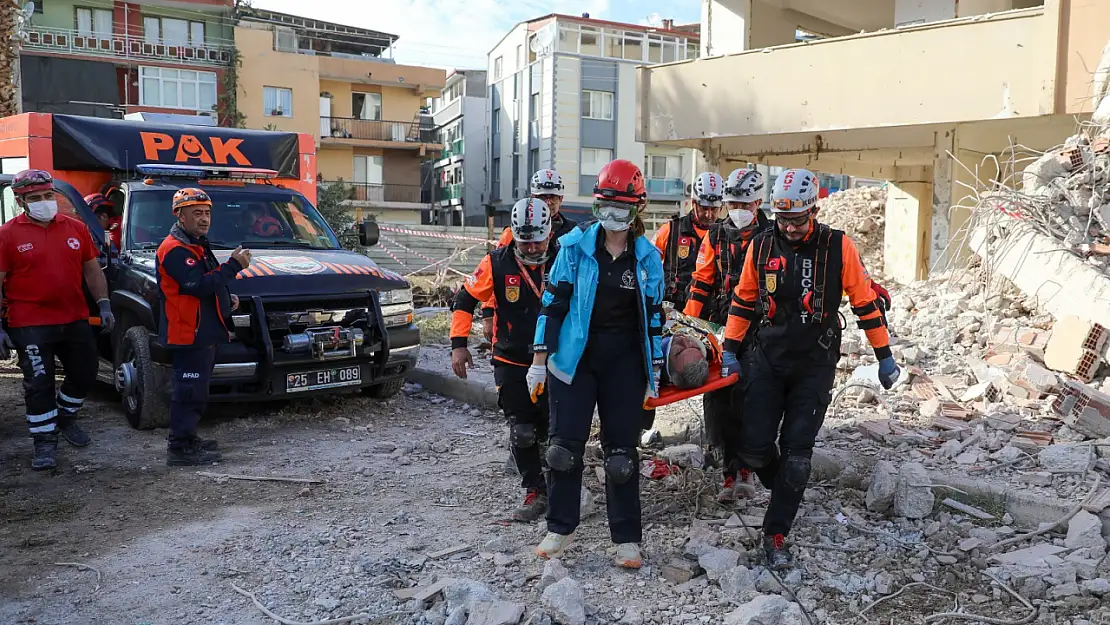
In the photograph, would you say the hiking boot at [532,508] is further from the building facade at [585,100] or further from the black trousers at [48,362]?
the building facade at [585,100]

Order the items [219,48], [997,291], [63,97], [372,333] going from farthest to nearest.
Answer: [219,48], [63,97], [997,291], [372,333]

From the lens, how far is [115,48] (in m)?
32.3

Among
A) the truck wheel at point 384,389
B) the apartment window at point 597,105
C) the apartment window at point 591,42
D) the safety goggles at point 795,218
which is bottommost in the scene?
the truck wheel at point 384,389

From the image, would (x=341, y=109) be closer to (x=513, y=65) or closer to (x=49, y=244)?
(x=513, y=65)

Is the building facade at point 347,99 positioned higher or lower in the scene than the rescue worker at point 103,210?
higher

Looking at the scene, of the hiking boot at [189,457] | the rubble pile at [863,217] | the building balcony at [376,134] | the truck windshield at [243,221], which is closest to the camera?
the hiking boot at [189,457]

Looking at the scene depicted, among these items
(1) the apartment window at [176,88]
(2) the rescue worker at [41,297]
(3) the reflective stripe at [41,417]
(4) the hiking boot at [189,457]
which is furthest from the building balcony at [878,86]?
(1) the apartment window at [176,88]

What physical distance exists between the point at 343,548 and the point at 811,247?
2834 mm

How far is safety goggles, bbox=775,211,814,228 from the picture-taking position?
4.19 m

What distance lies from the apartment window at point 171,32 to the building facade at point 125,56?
38mm

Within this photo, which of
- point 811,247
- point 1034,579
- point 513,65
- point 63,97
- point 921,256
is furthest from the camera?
point 513,65

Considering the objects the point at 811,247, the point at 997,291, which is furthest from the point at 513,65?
the point at 811,247

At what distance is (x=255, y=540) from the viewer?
450cm

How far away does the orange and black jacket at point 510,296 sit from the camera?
487cm
